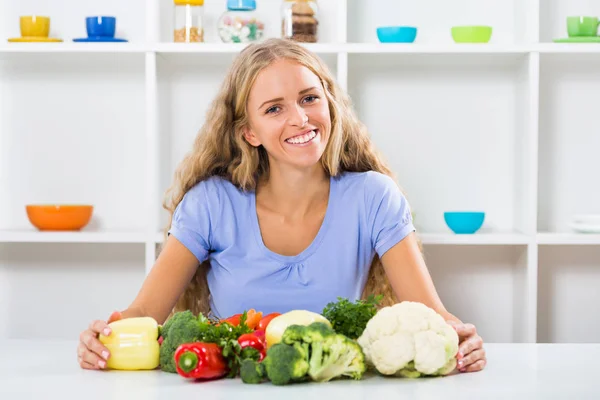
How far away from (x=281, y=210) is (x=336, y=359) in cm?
95

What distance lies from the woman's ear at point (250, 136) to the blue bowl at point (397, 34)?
0.97 meters

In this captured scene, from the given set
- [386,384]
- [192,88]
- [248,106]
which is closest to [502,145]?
[192,88]

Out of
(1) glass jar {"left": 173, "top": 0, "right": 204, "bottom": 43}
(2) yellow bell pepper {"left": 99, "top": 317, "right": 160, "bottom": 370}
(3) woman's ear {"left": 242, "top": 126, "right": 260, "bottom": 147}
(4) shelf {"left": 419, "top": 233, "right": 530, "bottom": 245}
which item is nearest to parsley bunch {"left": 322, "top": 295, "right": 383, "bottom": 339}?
(2) yellow bell pepper {"left": 99, "top": 317, "right": 160, "bottom": 370}

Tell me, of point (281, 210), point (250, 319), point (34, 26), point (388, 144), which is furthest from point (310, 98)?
point (34, 26)

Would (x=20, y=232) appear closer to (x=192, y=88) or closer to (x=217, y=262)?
(x=192, y=88)

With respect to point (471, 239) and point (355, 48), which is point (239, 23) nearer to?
point (355, 48)

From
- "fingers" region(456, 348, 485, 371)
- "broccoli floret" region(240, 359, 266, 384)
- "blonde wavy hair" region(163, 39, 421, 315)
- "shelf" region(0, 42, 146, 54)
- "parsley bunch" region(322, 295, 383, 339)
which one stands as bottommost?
"fingers" region(456, 348, 485, 371)

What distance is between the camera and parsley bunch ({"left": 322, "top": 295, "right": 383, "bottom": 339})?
1507mm

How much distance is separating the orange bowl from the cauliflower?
1.91 m

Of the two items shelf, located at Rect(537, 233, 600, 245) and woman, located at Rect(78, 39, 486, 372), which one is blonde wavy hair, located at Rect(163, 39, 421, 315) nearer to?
woman, located at Rect(78, 39, 486, 372)

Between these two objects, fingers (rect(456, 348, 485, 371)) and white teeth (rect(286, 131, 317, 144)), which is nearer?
fingers (rect(456, 348, 485, 371))

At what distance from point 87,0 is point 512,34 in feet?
5.21

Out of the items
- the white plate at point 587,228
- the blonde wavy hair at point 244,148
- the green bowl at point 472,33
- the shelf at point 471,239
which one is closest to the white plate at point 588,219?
the white plate at point 587,228

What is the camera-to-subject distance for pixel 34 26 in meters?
3.14
